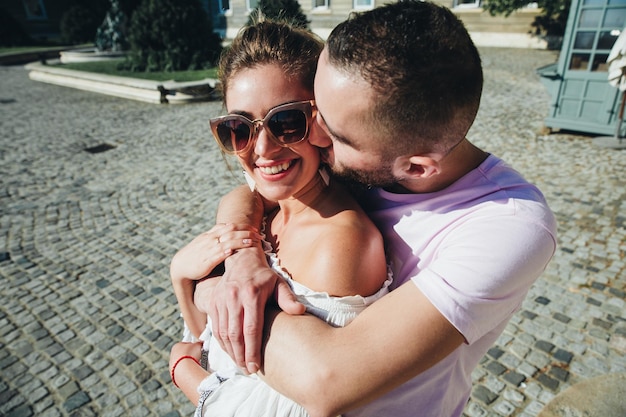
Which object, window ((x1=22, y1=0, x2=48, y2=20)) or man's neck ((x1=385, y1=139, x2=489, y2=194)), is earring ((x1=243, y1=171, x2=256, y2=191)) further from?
window ((x1=22, y1=0, x2=48, y2=20))

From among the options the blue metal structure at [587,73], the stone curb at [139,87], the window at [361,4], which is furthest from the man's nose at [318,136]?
the window at [361,4]

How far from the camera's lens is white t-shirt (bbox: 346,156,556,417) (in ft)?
3.48

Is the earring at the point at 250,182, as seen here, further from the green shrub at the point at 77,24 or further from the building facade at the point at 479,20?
the green shrub at the point at 77,24

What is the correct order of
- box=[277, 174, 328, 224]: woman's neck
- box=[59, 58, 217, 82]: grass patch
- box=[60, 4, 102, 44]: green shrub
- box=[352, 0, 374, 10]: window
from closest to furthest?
1. box=[277, 174, 328, 224]: woman's neck
2. box=[59, 58, 217, 82]: grass patch
3. box=[352, 0, 374, 10]: window
4. box=[60, 4, 102, 44]: green shrub

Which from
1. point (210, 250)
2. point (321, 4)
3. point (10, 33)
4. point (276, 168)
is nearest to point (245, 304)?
point (210, 250)

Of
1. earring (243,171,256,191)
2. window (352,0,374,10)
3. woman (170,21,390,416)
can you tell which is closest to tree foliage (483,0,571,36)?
window (352,0,374,10)

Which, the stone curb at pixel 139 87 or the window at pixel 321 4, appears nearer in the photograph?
the stone curb at pixel 139 87

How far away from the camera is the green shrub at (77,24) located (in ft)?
88.6

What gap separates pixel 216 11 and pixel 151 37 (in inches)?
609

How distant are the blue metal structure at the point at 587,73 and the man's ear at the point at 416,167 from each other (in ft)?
25.2

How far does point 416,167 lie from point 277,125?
53 cm

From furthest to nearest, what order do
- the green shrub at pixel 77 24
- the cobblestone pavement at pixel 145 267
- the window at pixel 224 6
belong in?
the window at pixel 224 6, the green shrub at pixel 77 24, the cobblestone pavement at pixel 145 267

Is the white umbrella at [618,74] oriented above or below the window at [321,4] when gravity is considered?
below

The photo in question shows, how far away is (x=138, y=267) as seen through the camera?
4.47 meters
